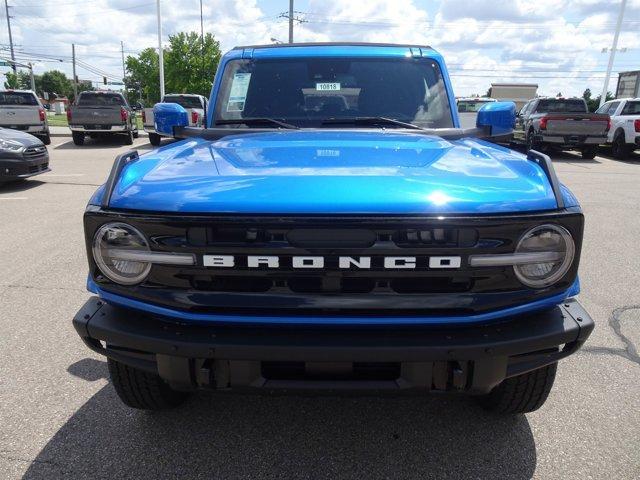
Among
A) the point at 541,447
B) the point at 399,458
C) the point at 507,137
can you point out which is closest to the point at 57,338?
the point at 399,458

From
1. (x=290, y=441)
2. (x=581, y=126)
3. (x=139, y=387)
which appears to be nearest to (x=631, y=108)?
(x=581, y=126)

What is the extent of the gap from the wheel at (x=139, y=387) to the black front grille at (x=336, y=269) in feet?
1.94

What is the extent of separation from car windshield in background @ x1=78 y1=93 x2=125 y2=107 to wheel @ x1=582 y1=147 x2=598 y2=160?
609 inches

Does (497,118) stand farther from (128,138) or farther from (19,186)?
(128,138)

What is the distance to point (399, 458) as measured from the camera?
2.38 metres

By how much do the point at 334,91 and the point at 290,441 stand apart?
2162 mm

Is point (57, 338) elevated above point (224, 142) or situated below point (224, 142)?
below

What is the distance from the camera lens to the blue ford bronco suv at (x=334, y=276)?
1859 mm

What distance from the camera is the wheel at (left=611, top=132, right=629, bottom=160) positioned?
16627mm

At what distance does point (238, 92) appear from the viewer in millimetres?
3561

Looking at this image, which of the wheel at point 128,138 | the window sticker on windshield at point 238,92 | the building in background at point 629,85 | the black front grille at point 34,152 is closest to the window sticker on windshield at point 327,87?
the window sticker on windshield at point 238,92

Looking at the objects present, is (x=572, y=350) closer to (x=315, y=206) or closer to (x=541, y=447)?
(x=541, y=447)

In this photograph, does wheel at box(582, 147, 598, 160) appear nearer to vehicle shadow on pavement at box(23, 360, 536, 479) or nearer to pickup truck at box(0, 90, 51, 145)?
vehicle shadow on pavement at box(23, 360, 536, 479)

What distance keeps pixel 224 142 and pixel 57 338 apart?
191 cm
